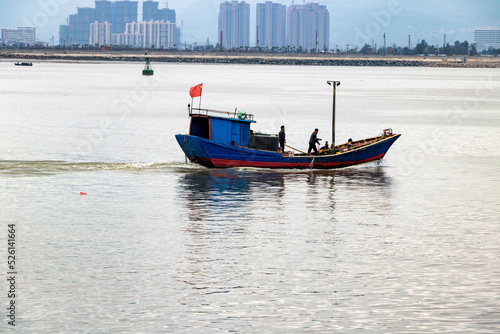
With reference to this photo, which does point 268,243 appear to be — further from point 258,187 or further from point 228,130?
point 228,130

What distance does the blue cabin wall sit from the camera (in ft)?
159

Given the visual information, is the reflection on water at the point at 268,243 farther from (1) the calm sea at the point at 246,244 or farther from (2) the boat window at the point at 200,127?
Answer: (2) the boat window at the point at 200,127

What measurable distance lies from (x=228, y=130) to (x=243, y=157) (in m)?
2.06

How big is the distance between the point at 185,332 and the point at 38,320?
14.0ft

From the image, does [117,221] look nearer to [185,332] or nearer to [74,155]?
[185,332]

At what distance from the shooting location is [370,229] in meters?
33.0

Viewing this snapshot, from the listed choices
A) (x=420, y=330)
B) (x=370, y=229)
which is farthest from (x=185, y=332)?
(x=370, y=229)

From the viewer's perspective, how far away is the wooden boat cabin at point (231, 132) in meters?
48.4

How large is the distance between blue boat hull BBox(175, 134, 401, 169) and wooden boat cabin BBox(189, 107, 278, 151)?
1.70 ft

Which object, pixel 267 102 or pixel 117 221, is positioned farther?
pixel 267 102

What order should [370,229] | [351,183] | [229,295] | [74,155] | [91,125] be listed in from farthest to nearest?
[91,125] → [74,155] → [351,183] → [370,229] → [229,295]

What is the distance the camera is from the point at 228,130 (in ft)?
159

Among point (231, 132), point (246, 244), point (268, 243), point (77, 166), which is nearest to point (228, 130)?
point (231, 132)

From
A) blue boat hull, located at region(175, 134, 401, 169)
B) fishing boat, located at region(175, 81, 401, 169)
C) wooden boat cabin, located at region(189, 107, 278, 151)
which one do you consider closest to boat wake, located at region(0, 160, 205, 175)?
blue boat hull, located at region(175, 134, 401, 169)
